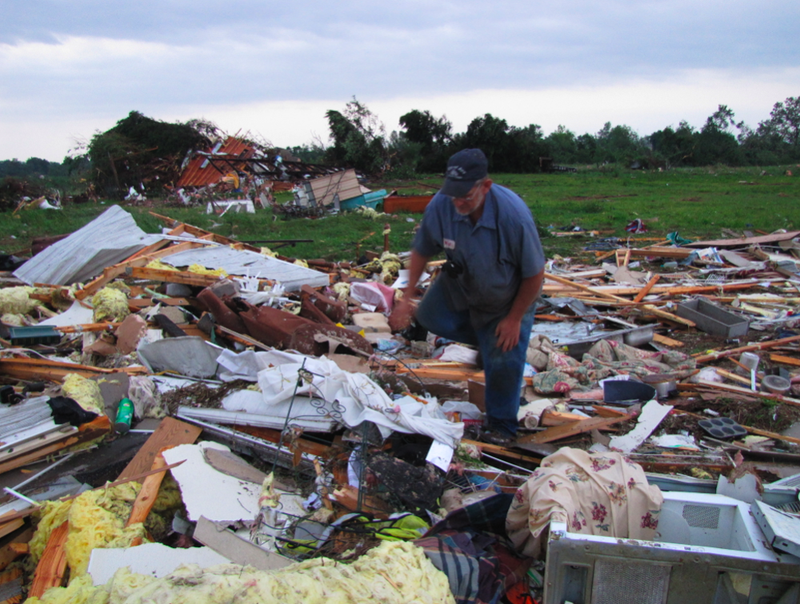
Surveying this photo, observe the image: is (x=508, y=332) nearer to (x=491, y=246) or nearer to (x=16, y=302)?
(x=491, y=246)

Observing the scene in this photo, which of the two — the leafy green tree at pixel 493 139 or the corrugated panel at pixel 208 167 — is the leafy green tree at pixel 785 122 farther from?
the corrugated panel at pixel 208 167

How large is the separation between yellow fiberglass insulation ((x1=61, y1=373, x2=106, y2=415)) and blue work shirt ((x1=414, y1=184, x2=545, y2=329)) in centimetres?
238

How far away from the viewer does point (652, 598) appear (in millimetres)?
1838

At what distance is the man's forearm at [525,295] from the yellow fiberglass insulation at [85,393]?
263 cm

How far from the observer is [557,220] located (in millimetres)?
13938

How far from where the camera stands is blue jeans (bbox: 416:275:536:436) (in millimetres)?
3072

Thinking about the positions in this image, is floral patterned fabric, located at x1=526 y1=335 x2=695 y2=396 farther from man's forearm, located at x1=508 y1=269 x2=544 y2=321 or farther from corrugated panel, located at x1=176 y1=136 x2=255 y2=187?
corrugated panel, located at x1=176 y1=136 x2=255 y2=187

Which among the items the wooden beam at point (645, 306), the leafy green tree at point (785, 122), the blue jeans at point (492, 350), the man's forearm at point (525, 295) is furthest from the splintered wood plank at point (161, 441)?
the leafy green tree at point (785, 122)

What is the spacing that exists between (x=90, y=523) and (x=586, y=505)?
86.3 inches

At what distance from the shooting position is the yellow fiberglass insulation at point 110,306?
516 centimetres

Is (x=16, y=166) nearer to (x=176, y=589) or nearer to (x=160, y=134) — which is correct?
(x=160, y=134)

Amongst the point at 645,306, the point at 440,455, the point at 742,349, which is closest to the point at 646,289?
the point at 645,306

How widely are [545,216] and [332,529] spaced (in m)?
13.4

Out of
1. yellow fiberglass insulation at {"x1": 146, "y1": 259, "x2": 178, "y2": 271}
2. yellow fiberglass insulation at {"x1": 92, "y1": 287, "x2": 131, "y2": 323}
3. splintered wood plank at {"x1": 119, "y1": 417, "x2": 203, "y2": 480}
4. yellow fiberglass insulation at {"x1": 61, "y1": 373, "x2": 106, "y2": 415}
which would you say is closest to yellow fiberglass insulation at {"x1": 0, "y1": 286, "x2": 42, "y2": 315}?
yellow fiberglass insulation at {"x1": 92, "y1": 287, "x2": 131, "y2": 323}
